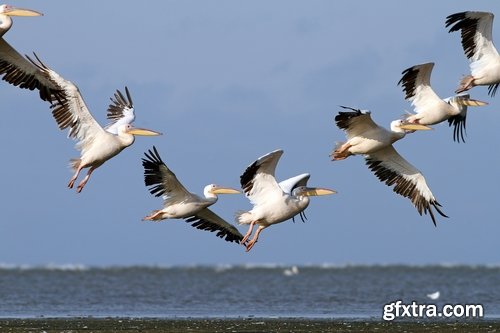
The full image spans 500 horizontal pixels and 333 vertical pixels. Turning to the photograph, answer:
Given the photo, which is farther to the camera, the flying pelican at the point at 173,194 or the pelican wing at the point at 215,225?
the pelican wing at the point at 215,225

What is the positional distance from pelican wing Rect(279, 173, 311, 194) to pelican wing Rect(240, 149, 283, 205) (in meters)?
0.46

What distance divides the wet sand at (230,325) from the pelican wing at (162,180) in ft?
5.78

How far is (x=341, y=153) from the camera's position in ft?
52.9

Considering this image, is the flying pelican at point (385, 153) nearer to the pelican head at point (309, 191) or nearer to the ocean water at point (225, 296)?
the pelican head at point (309, 191)

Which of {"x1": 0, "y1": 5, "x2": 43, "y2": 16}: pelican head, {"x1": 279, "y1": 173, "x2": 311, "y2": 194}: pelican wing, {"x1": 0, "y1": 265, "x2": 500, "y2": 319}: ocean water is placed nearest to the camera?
{"x1": 0, "y1": 5, "x2": 43, "y2": 16}: pelican head

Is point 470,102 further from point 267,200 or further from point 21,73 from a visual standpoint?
point 21,73

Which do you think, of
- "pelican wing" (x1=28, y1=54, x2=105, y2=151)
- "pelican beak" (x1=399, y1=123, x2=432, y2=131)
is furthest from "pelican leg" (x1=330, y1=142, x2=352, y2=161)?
"pelican wing" (x1=28, y1=54, x2=105, y2=151)

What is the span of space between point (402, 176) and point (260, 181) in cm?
251

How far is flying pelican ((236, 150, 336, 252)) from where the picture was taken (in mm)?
15680

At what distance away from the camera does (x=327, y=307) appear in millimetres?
21344

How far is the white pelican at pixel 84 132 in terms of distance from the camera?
1562cm

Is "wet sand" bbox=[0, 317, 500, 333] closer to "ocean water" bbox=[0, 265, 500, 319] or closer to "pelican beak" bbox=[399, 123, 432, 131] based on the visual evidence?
"ocean water" bbox=[0, 265, 500, 319]

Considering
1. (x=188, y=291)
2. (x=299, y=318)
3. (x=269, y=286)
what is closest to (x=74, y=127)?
(x=299, y=318)

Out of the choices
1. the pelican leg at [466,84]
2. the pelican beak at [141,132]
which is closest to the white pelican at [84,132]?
the pelican beak at [141,132]
